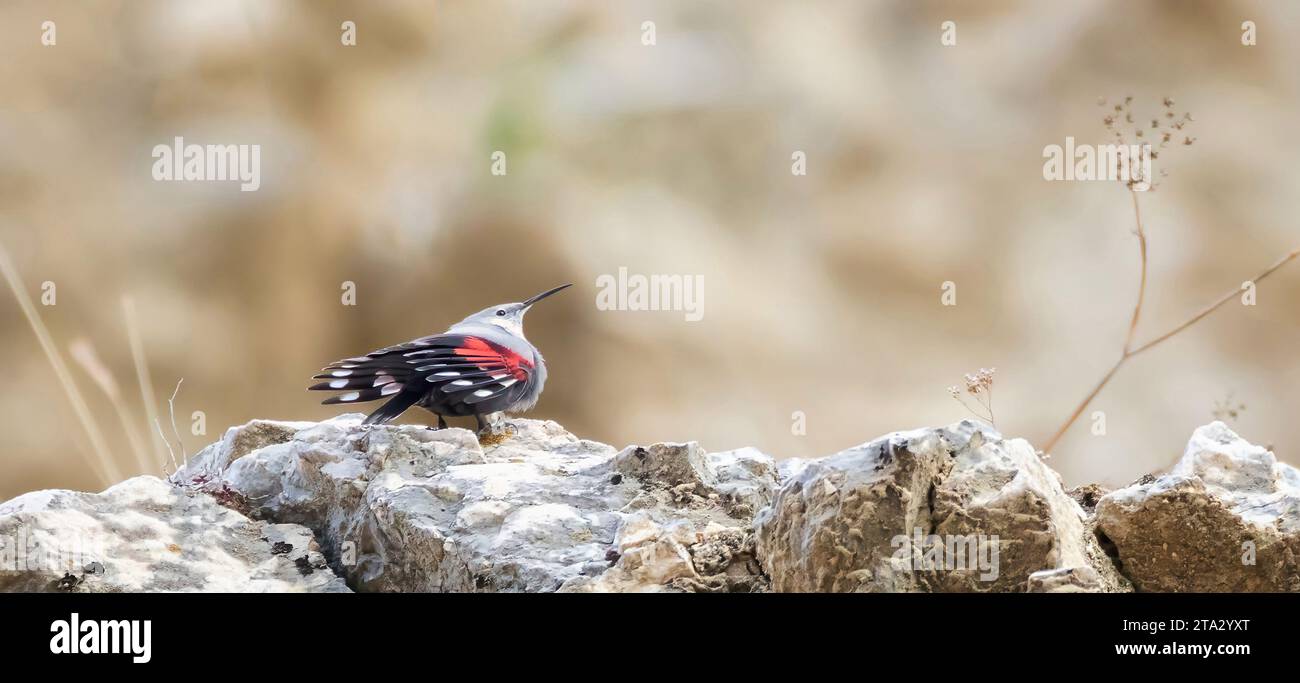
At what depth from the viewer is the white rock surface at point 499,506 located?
69.9 inches

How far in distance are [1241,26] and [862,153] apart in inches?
75.7

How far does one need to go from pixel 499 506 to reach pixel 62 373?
350 centimetres

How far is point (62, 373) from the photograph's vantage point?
470cm

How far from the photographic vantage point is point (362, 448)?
216 centimetres

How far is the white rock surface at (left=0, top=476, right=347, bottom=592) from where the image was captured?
1811mm

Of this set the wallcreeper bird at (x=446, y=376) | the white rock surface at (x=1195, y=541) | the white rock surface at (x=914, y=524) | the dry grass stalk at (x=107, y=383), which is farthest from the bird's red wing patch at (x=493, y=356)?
the dry grass stalk at (x=107, y=383)

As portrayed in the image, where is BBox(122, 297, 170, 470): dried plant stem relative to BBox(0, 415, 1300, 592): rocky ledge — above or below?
above

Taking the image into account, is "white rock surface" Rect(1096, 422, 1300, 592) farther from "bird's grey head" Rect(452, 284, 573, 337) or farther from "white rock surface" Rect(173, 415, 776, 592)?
"bird's grey head" Rect(452, 284, 573, 337)

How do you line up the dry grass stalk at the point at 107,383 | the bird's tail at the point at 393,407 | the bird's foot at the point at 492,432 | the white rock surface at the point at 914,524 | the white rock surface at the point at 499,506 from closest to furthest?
1. the white rock surface at the point at 914,524
2. the white rock surface at the point at 499,506
3. the bird's tail at the point at 393,407
4. the bird's foot at the point at 492,432
5. the dry grass stalk at the point at 107,383

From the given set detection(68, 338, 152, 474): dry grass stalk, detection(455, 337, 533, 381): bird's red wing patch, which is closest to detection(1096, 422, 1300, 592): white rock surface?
detection(455, 337, 533, 381): bird's red wing patch

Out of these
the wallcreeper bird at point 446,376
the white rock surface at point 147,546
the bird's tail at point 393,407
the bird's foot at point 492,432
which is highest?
the wallcreeper bird at point 446,376

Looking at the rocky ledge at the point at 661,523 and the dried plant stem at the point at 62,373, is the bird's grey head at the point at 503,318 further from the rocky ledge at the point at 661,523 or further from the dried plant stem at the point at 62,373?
the dried plant stem at the point at 62,373

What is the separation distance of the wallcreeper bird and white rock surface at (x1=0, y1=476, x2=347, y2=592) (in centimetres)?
30

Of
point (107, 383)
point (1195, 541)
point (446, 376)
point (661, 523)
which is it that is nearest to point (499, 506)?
point (661, 523)
